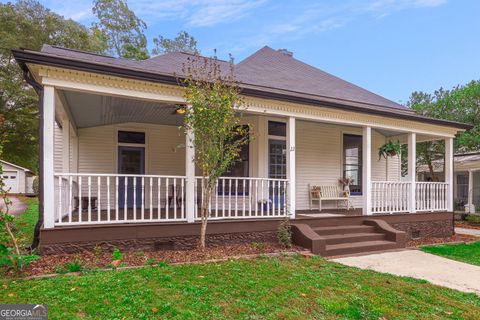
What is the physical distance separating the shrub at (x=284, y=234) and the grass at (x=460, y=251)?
3287 millimetres

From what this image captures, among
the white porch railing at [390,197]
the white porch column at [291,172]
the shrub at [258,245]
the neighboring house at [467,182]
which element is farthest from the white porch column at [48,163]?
the neighboring house at [467,182]

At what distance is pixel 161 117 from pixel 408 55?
718 inches

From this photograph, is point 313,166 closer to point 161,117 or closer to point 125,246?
point 161,117

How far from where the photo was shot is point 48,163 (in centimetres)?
517

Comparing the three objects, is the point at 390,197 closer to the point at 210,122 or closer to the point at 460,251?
the point at 460,251

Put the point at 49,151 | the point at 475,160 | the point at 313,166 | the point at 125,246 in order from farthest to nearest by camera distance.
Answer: the point at 475,160 < the point at 313,166 < the point at 125,246 < the point at 49,151

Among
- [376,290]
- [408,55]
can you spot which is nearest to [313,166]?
[376,290]

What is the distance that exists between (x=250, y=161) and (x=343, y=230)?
2.87 meters

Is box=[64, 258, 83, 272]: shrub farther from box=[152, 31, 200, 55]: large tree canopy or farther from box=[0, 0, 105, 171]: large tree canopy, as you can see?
box=[152, 31, 200, 55]: large tree canopy

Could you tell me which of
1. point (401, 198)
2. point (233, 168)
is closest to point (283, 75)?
point (233, 168)

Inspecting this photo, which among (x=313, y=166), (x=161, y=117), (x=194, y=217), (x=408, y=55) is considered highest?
(x=408, y=55)

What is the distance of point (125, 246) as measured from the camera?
Result: 18.7ft

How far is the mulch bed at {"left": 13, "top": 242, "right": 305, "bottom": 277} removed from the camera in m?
4.61

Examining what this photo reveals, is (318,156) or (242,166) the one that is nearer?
(242,166)
